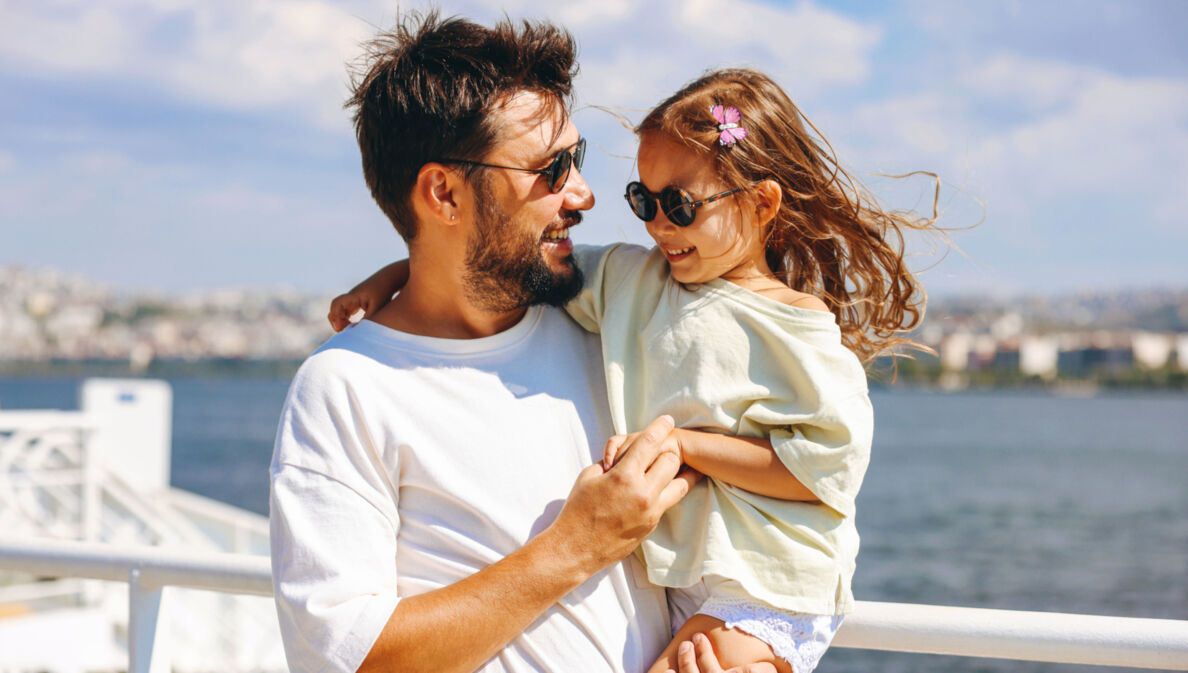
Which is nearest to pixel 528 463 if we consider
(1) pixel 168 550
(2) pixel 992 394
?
(1) pixel 168 550

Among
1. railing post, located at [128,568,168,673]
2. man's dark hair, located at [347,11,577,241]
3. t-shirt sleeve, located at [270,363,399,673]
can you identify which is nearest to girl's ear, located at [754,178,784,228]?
man's dark hair, located at [347,11,577,241]

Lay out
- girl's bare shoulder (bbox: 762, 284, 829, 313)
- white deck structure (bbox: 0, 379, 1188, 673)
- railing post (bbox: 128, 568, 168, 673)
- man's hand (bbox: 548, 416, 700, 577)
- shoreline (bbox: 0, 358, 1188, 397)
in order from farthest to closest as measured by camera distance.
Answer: shoreline (bbox: 0, 358, 1188, 397), white deck structure (bbox: 0, 379, 1188, 673), railing post (bbox: 128, 568, 168, 673), girl's bare shoulder (bbox: 762, 284, 829, 313), man's hand (bbox: 548, 416, 700, 577)

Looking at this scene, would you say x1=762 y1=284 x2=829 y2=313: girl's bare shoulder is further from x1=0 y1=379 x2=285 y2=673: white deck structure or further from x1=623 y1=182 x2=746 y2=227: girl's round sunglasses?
x1=0 y1=379 x2=285 y2=673: white deck structure

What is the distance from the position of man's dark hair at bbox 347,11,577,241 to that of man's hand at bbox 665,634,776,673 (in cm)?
93

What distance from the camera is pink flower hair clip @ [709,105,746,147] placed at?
177 centimetres

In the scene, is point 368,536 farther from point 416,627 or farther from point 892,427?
point 892,427

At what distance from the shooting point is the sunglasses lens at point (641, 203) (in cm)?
182

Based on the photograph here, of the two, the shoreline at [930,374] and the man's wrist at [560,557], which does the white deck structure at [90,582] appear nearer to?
the man's wrist at [560,557]

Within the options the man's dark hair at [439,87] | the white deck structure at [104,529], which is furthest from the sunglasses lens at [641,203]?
the white deck structure at [104,529]

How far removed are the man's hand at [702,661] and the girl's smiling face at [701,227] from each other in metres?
0.64

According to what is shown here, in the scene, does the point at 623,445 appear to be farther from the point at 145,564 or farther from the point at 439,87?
the point at 145,564

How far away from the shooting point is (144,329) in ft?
312

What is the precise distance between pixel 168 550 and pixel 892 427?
3005 inches

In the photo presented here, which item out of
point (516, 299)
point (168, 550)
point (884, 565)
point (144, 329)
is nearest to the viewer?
point (516, 299)
